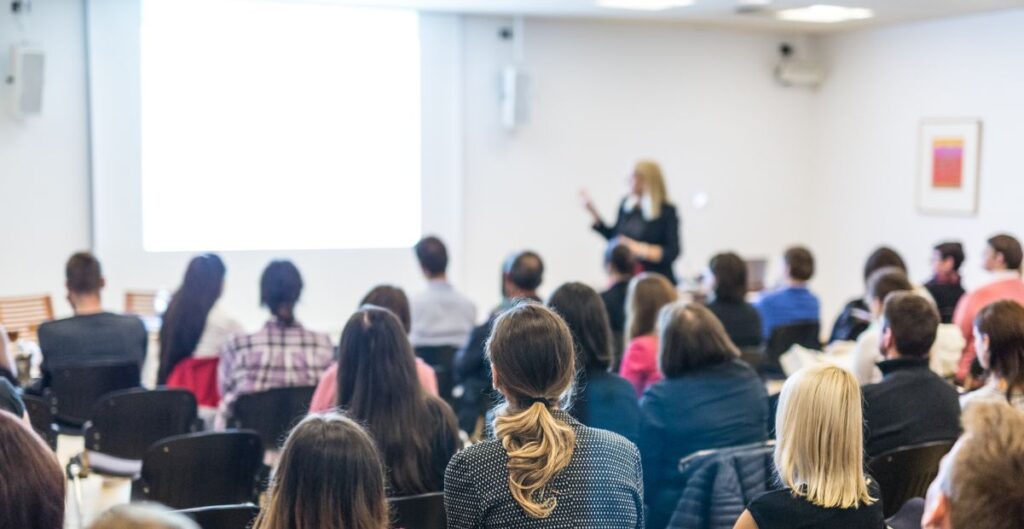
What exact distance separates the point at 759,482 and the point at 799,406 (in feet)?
2.88

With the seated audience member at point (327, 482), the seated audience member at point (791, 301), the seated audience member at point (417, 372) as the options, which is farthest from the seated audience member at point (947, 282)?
the seated audience member at point (327, 482)

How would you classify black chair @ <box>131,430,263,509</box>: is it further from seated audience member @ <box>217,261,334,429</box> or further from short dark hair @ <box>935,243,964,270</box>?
short dark hair @ <box>935,243,964,270</box>

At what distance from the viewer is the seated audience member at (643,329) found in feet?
14.3

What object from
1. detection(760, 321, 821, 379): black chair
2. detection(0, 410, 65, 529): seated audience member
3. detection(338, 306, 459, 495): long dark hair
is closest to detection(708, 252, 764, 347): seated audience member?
detection(760, 321, 821, 379): black chair

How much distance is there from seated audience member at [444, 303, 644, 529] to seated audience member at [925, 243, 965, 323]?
13.4ft

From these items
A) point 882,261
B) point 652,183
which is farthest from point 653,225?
point 882,261

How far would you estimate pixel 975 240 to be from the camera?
832 centimetres

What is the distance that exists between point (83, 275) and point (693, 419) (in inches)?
114

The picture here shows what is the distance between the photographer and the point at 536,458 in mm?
2330

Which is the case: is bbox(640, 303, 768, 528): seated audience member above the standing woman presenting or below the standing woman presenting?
below

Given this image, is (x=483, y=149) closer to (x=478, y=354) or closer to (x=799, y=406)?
(x=478, y=354)

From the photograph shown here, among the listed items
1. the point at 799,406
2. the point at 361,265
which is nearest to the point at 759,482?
the point at 799,406

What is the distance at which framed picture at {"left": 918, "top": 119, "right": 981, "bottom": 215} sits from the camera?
8.30 metres

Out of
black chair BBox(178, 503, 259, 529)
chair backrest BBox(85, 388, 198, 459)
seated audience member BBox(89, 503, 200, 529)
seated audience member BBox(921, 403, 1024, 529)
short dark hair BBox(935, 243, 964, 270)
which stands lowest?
chair backrest BBox(85, 388, 198, 459)
